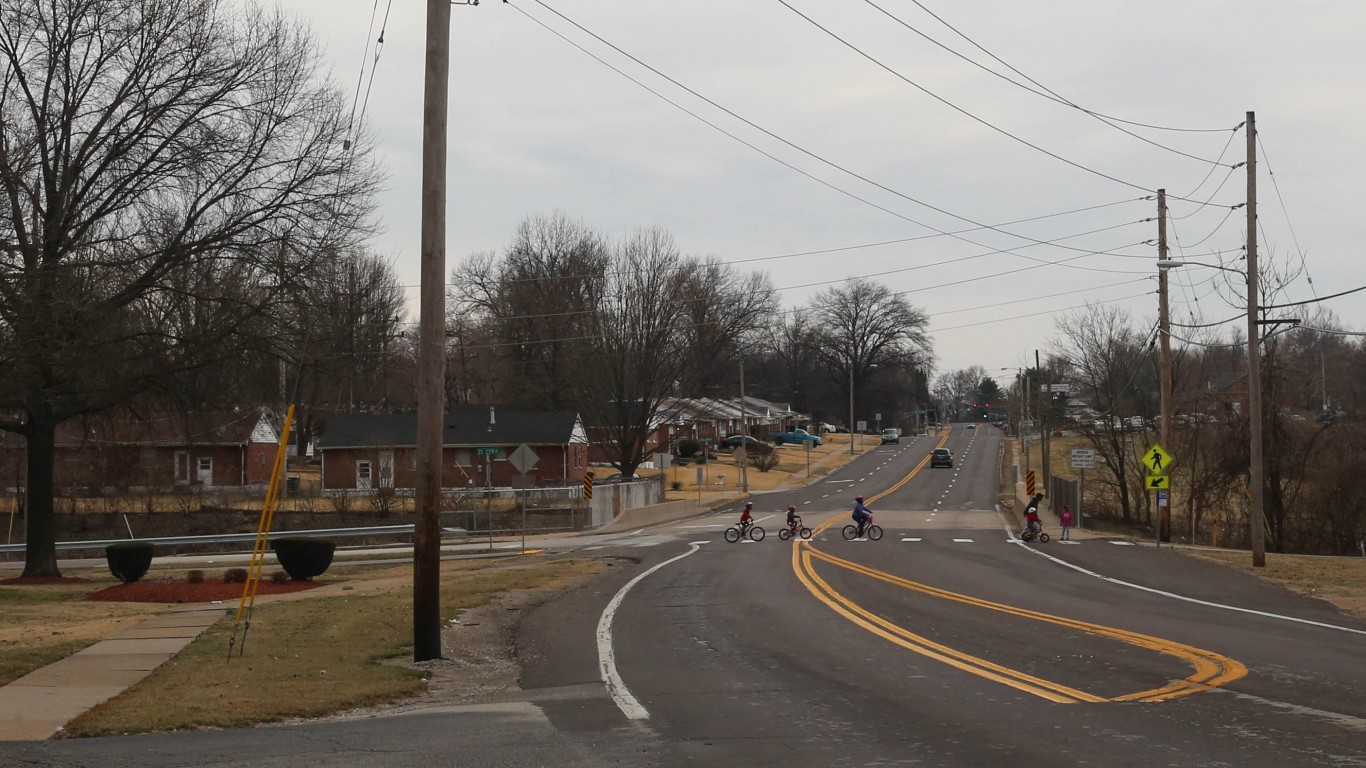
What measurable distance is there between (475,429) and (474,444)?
1.35 meters

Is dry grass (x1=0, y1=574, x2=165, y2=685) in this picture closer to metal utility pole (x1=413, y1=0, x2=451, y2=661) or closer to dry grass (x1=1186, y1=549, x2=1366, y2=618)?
metal utility pole (x1=413, y1=0, x2=451, y2=661)

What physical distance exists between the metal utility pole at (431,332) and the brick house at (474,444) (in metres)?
54.0

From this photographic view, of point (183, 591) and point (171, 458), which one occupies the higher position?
point (171, 458)

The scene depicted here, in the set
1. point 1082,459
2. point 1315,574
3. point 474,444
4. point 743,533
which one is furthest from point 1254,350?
point 474,444

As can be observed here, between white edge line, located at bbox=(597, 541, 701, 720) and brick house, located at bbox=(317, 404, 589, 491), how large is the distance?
154ft

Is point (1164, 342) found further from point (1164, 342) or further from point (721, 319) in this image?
point (721, 319)

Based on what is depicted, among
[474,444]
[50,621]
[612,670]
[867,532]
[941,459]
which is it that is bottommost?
[867,532]

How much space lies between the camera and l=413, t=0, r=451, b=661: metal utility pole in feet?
44.2

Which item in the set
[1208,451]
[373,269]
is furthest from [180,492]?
[1208,451]

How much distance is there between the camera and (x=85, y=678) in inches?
470

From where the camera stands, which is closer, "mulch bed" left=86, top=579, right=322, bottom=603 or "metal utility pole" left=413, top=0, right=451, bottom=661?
"metal utility pole" left=413, top=0, right=451, bottom=661

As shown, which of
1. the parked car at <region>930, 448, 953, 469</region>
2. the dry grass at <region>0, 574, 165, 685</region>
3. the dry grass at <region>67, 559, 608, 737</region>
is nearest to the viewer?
the dry grass at <region>67, 559, 608, 737</region>

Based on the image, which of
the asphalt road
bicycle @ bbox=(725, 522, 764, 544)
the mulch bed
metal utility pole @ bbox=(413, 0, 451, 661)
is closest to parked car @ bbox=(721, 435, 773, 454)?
bicycle @ bbox=(725, 522, 764, 544)

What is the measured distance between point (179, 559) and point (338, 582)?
1586 centimetres
